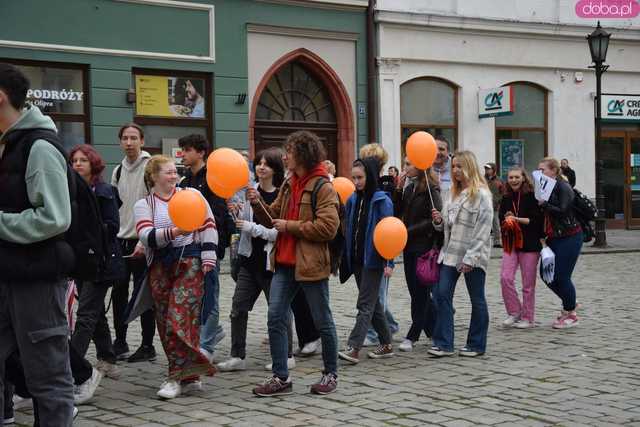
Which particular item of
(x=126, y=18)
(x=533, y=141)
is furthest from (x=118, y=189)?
(x=533, y=141)

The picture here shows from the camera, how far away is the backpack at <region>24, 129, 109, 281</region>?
15.7ft

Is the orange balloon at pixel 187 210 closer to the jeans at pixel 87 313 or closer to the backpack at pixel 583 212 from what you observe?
the jeans at pixel 87 313

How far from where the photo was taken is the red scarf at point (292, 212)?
6.75 metres


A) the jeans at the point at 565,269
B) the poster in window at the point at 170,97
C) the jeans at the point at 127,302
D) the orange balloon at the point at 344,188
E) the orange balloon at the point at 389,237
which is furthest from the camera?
the poster in window at the point at 170,97

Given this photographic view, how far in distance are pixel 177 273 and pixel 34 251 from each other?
90.8 inches

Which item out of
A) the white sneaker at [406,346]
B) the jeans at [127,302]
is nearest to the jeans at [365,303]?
the white sneaker at [406,346]

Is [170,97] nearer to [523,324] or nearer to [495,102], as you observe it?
[495,102]

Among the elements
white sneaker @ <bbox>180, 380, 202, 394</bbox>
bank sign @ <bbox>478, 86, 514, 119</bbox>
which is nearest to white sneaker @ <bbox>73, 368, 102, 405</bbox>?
white sneaker @ <bbox>180, 380, 202, 394</bbox>

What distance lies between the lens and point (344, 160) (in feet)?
72.2

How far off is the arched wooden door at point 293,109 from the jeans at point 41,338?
16095 mm

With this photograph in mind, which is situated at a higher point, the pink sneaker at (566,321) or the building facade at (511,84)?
the building facade at (511,84)

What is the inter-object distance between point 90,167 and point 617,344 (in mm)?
4976

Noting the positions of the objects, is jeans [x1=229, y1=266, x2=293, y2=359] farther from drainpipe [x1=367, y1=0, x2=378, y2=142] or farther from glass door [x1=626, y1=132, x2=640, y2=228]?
glass door [x1=626, y1=132, x2=640, y2=228]

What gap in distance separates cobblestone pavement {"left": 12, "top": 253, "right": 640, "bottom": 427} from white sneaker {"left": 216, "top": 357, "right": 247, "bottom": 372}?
13cm
